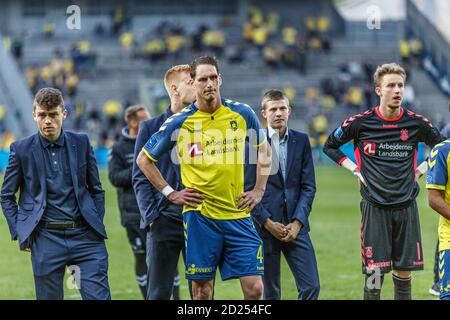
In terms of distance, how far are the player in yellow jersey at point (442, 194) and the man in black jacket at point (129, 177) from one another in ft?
15.0

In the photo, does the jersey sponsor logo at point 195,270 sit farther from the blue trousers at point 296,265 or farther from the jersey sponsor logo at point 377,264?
the jersey sponsor logo at point 377,264

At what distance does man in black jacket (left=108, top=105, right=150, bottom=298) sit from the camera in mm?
11852

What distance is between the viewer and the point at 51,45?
50562mm

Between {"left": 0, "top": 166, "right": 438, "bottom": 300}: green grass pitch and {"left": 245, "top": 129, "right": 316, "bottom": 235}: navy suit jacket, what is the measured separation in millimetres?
2579

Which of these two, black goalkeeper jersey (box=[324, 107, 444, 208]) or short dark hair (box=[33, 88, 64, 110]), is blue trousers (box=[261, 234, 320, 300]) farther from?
short dark hair (box=[33, 88, 64, 110])

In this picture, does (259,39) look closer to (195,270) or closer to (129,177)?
(129,177)

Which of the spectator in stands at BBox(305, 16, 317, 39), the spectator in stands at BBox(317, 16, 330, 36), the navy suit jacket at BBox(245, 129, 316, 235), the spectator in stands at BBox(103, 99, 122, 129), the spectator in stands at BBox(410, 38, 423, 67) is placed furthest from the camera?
the spectator in stands at BBox(317, 16, 330, 36)

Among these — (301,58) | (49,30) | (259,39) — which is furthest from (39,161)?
(49,30)

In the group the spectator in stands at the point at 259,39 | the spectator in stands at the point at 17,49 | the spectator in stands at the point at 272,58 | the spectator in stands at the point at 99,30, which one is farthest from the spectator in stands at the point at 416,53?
the spectator in stands at the point at 17,49

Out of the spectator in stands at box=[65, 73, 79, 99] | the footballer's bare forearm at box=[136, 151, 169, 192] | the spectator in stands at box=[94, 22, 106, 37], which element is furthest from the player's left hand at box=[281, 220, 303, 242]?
the spectator in stands at box=[94, 22, 106, 37]

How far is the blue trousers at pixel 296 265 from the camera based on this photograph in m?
9.48

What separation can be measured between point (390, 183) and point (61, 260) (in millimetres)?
3118
